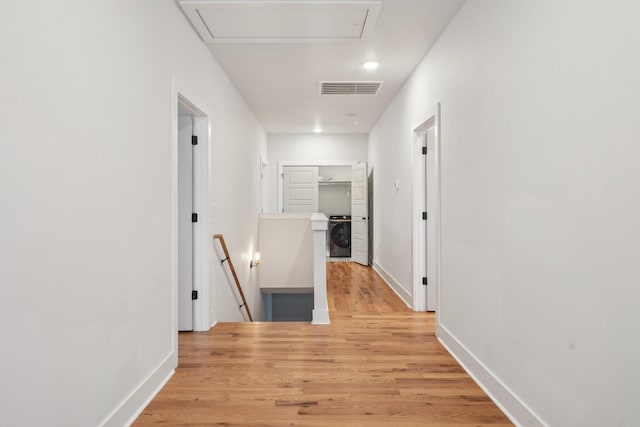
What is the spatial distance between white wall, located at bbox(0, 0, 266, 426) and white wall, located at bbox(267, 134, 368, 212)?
5263mm

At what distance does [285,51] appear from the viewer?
11.7 feet

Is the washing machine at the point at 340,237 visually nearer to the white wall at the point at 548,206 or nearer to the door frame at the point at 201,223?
the door frame at the point at 201,223

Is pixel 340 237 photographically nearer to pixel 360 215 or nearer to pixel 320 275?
pixel 360 215

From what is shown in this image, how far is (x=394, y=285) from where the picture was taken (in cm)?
523

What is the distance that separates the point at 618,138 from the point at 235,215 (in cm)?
397

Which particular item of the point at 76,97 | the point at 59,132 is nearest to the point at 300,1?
the point at 76,97

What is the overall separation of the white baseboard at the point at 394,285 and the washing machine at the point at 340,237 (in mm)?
2454

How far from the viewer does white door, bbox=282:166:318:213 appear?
800cm

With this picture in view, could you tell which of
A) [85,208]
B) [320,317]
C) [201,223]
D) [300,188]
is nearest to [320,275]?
[320,317]

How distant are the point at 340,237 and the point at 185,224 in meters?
6.31

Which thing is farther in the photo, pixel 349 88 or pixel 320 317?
pixel 349 88

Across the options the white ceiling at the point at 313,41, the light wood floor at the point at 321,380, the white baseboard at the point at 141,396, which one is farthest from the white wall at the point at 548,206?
the white baseboard at the point at 141,396

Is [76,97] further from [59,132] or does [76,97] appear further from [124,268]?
[124,268]

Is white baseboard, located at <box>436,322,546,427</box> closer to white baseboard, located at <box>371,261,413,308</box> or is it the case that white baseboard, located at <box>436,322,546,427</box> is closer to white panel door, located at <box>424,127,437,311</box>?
white panel door, located at <box>424,127,437,311</box>
